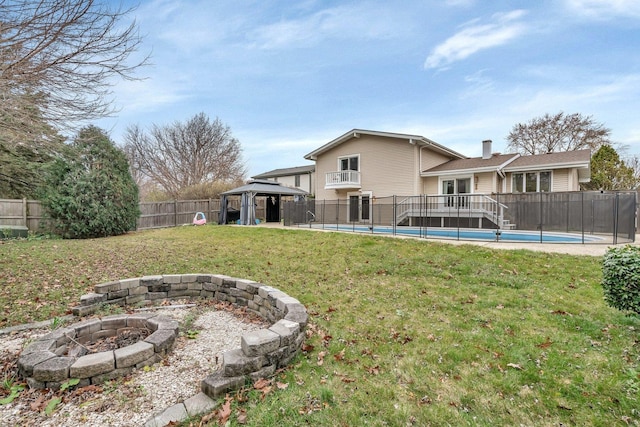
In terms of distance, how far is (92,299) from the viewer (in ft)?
14.4

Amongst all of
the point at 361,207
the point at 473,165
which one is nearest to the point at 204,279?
the point at 361,207

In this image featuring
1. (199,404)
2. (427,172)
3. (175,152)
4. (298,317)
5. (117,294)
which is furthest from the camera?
(175,152)

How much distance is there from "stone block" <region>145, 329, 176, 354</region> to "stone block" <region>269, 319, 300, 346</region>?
45.0 inches

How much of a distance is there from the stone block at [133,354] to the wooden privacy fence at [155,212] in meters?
13.0

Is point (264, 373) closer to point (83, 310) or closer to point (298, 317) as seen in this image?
point (298, 317)

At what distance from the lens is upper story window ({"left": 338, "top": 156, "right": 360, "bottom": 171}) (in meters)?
19.5

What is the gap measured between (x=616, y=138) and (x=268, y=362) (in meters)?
31.5

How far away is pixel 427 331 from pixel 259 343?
2.05 meters

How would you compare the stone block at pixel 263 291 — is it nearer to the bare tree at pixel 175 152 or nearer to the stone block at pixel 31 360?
the stone block at pixel 31 360

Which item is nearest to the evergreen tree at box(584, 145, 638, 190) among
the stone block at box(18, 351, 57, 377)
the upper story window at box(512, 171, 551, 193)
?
the upper story window at box(512, 171, 551, 193)

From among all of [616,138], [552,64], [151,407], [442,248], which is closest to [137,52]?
[151,407]

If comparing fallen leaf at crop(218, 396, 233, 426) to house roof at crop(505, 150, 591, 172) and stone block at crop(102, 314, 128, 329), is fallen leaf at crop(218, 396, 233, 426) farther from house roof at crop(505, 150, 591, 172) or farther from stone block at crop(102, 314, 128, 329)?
house roof at crop(505, 150, 591, 172)

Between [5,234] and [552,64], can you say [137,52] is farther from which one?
[552,64]

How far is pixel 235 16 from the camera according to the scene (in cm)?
772
